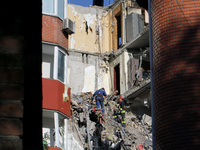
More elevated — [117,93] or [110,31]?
[110,31]

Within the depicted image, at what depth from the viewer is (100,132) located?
21.3m

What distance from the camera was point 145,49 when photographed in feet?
99.7

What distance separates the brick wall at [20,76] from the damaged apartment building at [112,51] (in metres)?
24.5

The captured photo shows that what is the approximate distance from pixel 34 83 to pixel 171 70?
9542mm

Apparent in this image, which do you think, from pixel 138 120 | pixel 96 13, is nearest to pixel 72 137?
pixel 138 120

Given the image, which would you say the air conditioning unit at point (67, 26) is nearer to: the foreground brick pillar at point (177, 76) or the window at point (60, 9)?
the window at point (60, 9)

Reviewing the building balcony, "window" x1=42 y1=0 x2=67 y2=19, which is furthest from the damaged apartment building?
the building balcony

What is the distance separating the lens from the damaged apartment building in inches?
1163

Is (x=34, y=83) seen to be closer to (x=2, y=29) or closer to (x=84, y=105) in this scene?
(x=2, y=29)

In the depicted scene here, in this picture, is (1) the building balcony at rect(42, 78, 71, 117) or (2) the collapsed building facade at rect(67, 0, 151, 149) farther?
(2) the collapsed building facade at rect(67, 0, 151, 149)

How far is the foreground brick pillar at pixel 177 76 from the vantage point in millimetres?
11812

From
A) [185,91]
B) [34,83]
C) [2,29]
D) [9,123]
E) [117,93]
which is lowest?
[9,123]

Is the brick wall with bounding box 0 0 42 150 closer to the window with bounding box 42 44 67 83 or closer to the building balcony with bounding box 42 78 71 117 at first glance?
the building balcony with bounding box 42 78 71 117

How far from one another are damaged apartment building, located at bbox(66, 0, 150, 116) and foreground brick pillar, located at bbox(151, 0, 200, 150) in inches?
576
